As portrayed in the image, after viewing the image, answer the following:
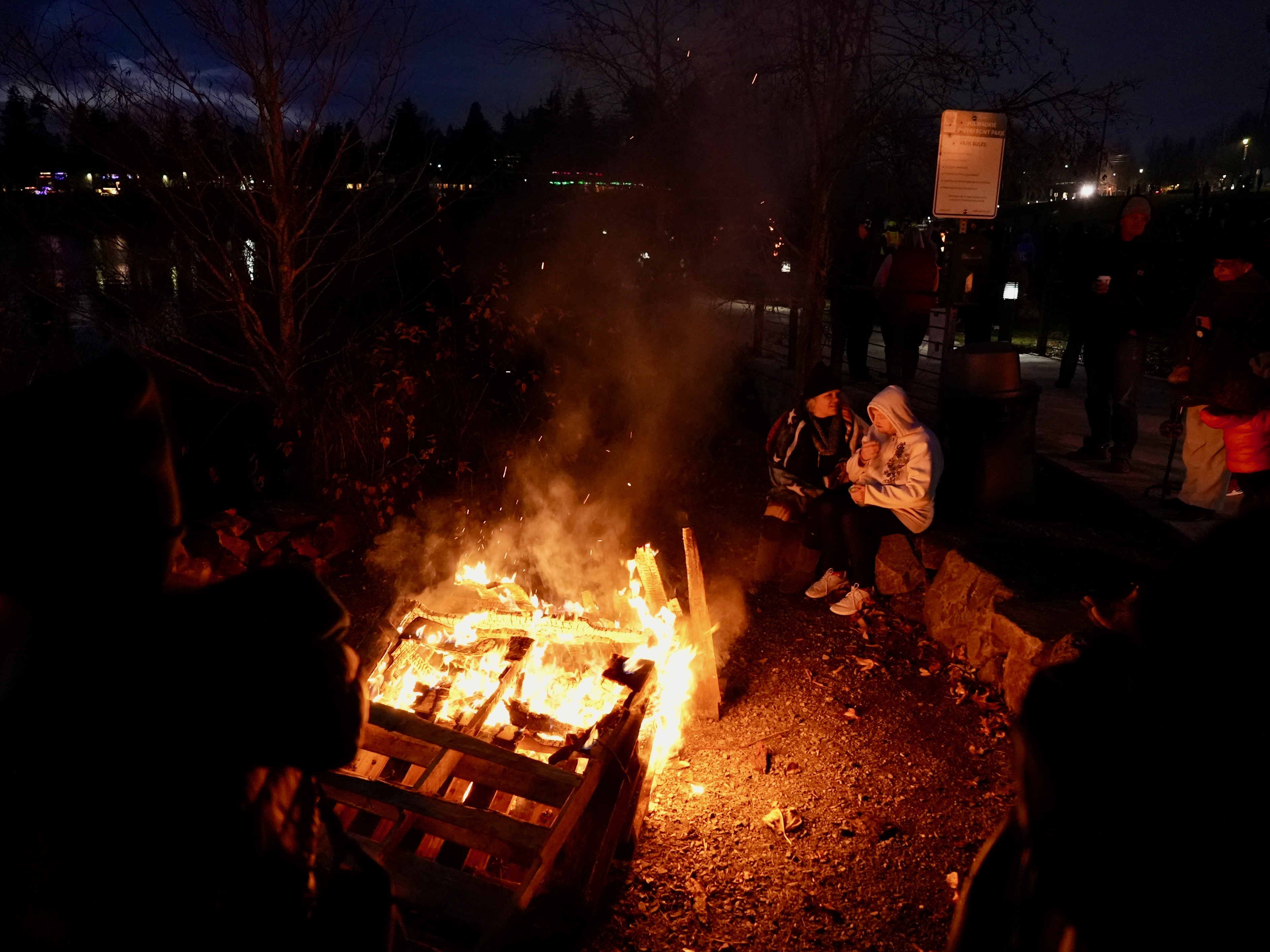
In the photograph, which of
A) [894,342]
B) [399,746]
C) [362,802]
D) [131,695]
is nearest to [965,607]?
[399,746]

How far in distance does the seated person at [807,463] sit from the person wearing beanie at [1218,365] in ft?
7.25

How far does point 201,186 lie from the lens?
18.0 ft

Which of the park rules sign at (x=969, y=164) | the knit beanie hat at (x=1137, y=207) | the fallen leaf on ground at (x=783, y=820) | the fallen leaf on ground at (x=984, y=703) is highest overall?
the park rules sign at (x=969, y=164)

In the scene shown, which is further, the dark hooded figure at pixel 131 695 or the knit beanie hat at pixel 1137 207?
the knit beanie hat at pixel 1137 207

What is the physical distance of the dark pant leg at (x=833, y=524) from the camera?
5445 millimetres

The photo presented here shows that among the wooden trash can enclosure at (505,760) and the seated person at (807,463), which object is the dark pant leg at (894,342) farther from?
the wooden trash can enclosure at (505,760)

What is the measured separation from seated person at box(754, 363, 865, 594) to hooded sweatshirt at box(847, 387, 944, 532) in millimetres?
348

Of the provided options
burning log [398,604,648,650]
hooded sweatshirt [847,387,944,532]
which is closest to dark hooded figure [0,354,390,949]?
burning log [398,604,648,650]

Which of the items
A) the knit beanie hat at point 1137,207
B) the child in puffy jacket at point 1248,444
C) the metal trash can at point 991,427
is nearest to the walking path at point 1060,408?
the child in puffy jacket at point 1248,444

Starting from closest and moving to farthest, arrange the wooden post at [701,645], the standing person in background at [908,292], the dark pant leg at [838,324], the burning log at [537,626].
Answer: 1. the burning log at [537,626]
2. the wooden post at [701,645]
3. the standing person in background at [908,292]
4. the dark pant leg at [838,324]

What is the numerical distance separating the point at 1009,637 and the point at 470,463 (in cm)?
485

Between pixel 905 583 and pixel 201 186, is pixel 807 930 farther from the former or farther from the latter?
pixel 201 186

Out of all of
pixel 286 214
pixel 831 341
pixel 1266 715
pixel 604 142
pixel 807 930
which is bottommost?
pixel 807 930

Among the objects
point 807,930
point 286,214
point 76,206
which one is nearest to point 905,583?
point 807,930
